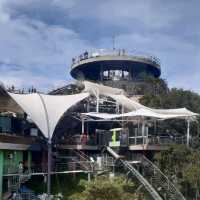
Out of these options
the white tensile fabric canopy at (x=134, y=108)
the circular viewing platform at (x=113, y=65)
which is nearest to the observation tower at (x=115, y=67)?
the circular viewing platform at (x=113, y=65)

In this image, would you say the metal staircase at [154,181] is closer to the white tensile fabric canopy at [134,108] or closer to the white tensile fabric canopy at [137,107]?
the white tensile fabric canopy at [134,108]

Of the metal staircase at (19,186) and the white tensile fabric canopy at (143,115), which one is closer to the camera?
the metal staircase at (19,186)

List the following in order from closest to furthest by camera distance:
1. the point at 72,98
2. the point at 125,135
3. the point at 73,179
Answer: the point at 73,179 → the point at 125,135 → the point at 72,98

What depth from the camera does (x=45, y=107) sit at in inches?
1496

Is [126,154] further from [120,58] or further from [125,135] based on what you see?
[120,58]

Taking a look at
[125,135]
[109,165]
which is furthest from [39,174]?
[125,135]

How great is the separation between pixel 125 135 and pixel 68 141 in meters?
4.64

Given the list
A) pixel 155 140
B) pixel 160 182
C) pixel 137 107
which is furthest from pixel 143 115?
pixel 137 107

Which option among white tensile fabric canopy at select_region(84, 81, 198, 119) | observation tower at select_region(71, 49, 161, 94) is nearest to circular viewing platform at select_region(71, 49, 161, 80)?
observation tower at select_region(71, 49, 161, 94)

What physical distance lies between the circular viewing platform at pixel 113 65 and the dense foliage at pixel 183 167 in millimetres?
32666

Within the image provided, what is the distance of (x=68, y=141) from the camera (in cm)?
3872

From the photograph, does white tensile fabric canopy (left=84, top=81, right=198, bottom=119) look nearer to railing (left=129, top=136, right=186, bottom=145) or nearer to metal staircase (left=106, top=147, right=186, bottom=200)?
railing (left=129, top=136, right=186, bottom=145)

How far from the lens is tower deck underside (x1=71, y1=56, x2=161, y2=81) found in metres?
67.8

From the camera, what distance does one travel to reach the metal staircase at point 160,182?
104 ft
